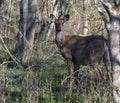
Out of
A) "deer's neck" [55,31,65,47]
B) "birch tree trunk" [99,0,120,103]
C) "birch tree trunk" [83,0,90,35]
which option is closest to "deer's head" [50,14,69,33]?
"deer's neck" [55,31,65,47]

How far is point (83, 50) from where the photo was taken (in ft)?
36.7

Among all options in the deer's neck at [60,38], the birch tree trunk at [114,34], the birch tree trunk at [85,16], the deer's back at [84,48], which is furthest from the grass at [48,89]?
the birch tree trunk at [85,16]

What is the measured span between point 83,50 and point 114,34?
13.1 ft

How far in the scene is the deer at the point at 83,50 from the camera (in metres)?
10.7

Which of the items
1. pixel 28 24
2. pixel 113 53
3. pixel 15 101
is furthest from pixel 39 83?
pixel 28 24

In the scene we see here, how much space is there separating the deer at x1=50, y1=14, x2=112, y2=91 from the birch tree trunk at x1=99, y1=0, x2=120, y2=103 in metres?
2.53

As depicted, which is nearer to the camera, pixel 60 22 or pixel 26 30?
pixel 60 22

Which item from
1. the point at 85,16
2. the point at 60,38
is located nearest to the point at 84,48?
the point at 60,38

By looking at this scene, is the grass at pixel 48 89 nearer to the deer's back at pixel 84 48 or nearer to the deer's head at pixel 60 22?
the deer's back at pixel 84 48

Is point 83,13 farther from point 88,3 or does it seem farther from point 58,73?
point 58,73

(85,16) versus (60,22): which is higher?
(60,22)

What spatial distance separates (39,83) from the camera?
8789 millimetres

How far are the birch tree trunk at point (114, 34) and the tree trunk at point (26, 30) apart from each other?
17.6 feet

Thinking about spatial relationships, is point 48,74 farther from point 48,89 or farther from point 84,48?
point 48,89
